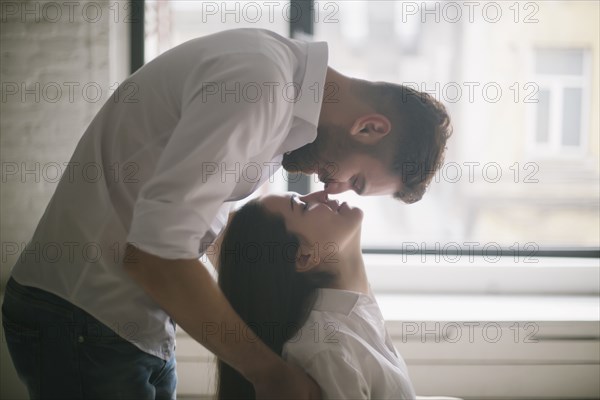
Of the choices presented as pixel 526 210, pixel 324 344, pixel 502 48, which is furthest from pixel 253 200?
pixel 526 210

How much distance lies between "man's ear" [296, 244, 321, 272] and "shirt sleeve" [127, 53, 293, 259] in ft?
1.81

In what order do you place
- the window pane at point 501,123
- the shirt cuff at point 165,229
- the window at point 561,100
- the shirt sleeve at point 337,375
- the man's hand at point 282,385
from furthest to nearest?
the window pane at point 501,123
the window at point 561,100
the shirt sleeve at point 337,375
the man's hand at point 282,385
the shirt cuff at point 165,229

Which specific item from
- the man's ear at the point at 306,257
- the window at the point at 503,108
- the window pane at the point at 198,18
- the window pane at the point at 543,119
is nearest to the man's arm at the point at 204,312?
the man's ear at the point at 306,257

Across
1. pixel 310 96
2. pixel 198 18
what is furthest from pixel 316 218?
pixel 198 18

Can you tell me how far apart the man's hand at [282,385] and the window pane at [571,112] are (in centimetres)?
427

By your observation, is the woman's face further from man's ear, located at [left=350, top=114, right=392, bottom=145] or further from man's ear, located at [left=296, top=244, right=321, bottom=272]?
man's ear, located at [left=350, top=114, right=392, bottom=145]

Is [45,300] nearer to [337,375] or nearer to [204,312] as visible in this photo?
[204,312]

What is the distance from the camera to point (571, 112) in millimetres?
4988

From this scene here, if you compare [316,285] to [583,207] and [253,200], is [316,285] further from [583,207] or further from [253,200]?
[583,207]

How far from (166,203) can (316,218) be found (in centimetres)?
67

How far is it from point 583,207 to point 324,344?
528 centimetres

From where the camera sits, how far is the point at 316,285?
4.93 ft

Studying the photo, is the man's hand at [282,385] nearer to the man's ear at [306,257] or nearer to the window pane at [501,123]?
the man's ear at [306,257]

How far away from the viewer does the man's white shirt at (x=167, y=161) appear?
89cm
